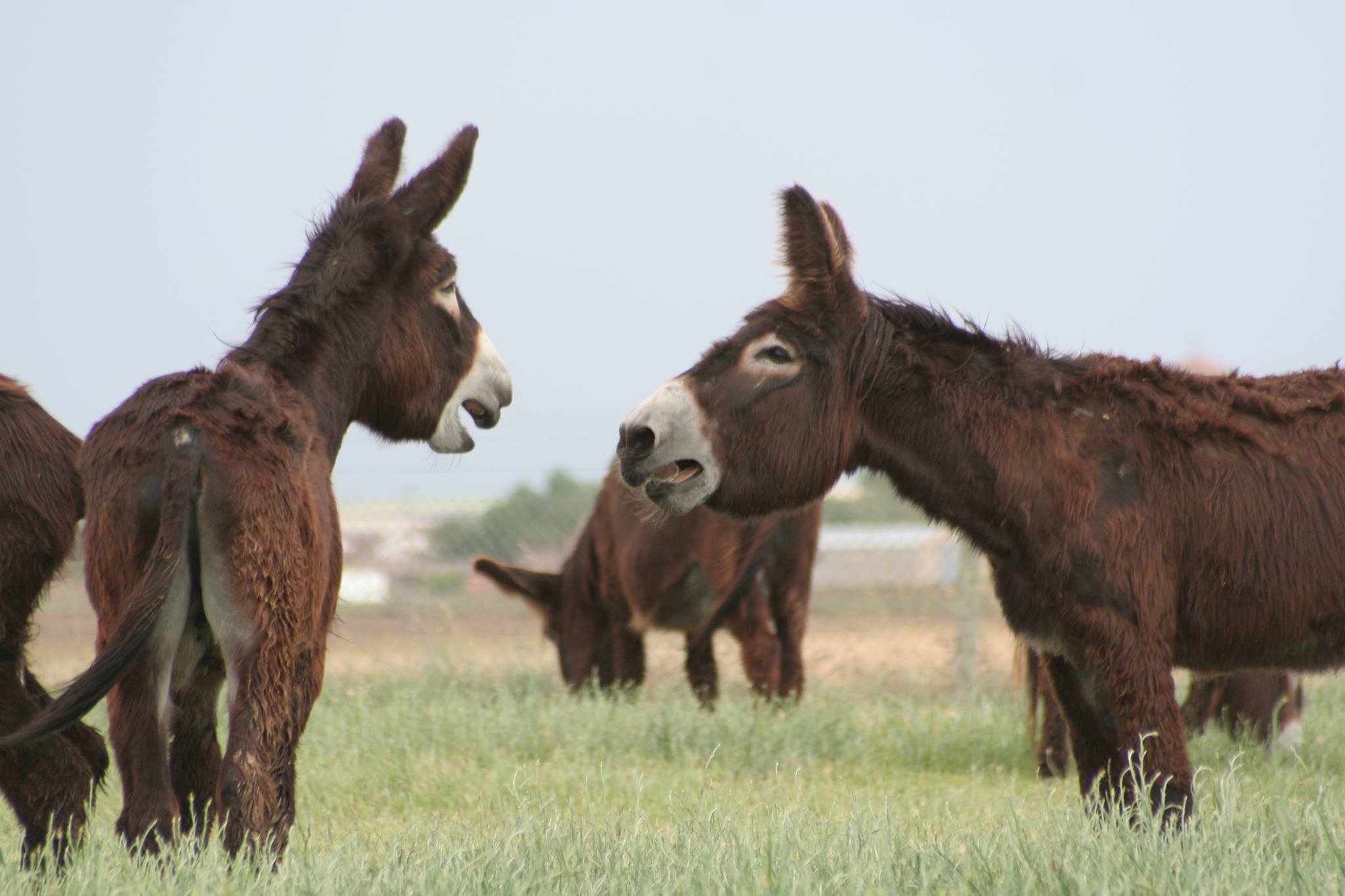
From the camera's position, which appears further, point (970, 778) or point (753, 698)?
point (753, 698)

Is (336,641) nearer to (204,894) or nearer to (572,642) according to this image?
(572,642)

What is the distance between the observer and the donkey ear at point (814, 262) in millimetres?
4121

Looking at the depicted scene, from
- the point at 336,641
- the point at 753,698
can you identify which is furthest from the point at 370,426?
the point at 336,641

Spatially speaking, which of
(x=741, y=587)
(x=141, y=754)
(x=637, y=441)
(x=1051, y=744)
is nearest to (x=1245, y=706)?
(x=1051, y=744)

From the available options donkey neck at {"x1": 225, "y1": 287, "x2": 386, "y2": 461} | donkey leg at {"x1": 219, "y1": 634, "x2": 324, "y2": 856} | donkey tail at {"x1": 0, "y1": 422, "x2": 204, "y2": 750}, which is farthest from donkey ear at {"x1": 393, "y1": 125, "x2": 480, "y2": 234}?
donkey leg at {"x1": 219, "y1": 634, "x2": 324, "y2": 856}

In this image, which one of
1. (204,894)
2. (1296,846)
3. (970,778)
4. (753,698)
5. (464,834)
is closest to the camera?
(204,894)

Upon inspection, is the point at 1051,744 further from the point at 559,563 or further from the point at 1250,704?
the point at 559,563

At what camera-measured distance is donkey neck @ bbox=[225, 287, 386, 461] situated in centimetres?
421

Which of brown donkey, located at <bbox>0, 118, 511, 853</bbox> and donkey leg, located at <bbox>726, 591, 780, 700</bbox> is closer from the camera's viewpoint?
brown donkey, located at <bbox>0, 118, 511, 853</bbox>

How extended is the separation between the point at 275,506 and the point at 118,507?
0.43 meters

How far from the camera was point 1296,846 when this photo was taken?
3271 mm

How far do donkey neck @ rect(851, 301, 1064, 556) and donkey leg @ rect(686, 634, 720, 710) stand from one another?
15.1 ft

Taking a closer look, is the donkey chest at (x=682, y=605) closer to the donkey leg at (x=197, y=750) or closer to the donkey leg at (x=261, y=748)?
the donkey leg at (x=197, y=750)

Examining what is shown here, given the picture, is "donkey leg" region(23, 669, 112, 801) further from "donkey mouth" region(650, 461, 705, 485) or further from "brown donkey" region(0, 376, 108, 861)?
"donkey mouth" region(650, 461, 705, 485)
